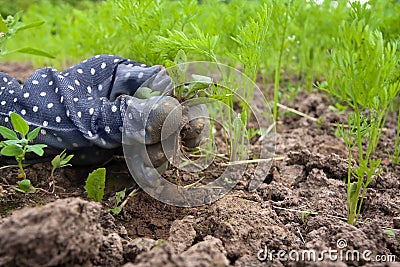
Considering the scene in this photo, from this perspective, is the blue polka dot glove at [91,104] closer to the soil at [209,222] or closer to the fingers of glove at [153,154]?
the fingers of glove at [153,154]

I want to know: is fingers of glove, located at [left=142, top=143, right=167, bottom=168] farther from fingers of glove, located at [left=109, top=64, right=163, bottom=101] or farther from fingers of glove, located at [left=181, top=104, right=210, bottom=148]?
fingers of glove, located at [left=109, top=64, right=163, bottom=101]

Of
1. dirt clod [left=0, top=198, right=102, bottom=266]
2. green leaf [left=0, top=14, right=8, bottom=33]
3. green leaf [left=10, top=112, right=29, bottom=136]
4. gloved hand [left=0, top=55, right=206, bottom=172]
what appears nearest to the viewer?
dirt clod [left=0, top=198, right=102, bottom=266]

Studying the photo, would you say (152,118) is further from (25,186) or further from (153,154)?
(25,186)

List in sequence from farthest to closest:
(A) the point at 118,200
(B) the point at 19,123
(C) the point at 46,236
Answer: (A) the point at 118,200
(B) the point at 19,123
(C) the point at 46,236

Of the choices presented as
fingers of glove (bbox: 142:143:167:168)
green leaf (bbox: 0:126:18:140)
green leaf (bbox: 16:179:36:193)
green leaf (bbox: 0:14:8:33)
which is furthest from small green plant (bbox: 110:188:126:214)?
green leaf (bbox: 0:14:8:33)

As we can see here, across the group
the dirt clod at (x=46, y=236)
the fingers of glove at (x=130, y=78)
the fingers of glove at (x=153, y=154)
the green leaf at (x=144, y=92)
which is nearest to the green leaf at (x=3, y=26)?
the fingers of glove at (x=130, y=78)

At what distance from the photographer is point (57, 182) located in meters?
1.48

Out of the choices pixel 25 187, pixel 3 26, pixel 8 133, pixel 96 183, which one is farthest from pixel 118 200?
pixel 3 26

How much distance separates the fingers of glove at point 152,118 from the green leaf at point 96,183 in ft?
0.56

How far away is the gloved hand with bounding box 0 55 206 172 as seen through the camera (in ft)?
4.41

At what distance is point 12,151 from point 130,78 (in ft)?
1.44

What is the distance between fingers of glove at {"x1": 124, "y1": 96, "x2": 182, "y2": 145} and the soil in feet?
0.76

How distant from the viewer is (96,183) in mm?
1248

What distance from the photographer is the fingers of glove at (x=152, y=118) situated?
4.33 ft
